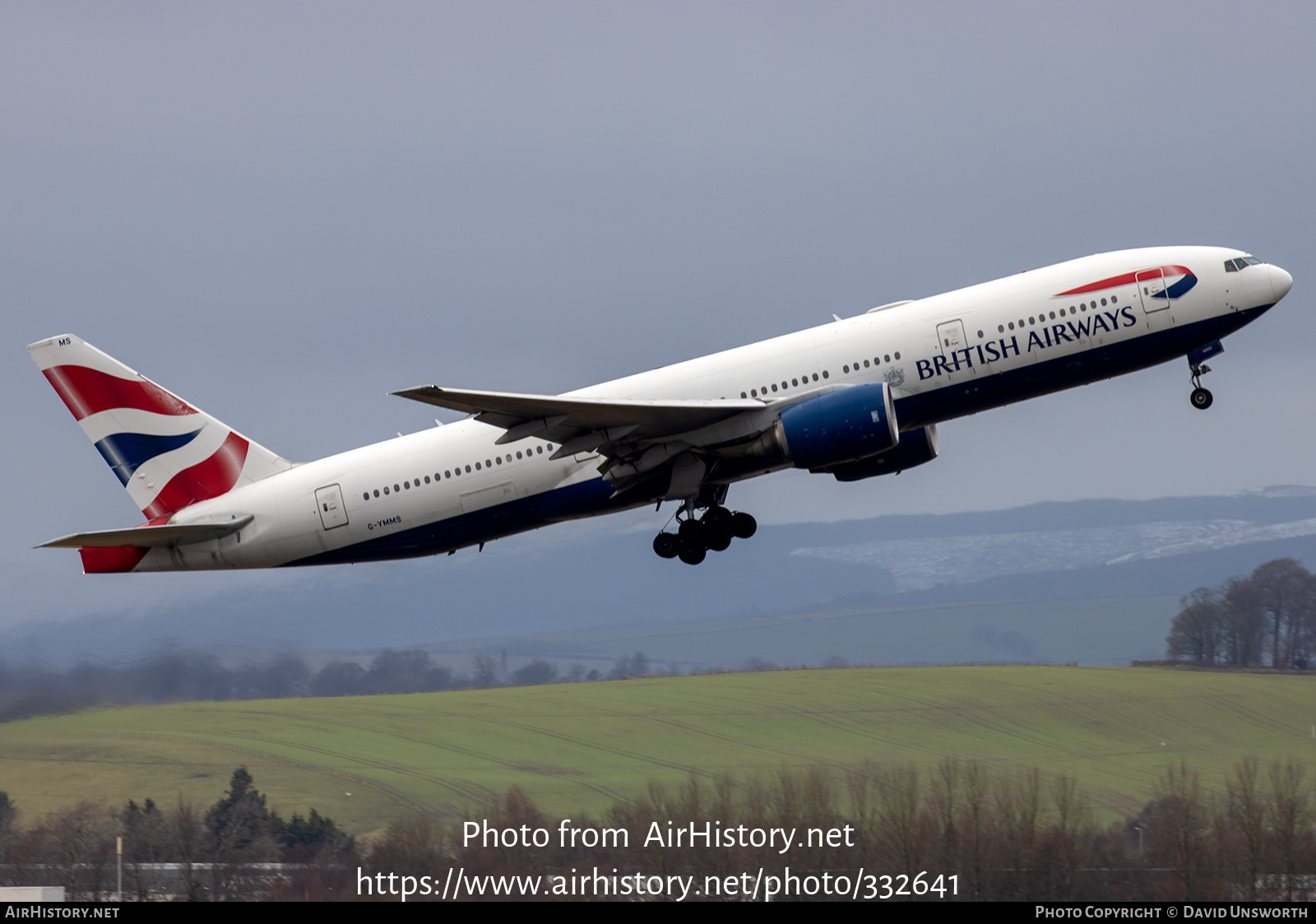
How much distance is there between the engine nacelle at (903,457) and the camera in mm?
39938

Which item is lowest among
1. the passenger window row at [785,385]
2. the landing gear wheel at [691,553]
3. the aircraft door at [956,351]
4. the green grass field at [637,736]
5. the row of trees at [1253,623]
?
the green grass field at [637,736]

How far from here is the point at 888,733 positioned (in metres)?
74.1

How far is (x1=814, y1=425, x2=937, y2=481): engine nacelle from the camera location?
39938mm

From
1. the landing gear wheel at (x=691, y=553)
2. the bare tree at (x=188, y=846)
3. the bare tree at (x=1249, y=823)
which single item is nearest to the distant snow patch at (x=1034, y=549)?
the bare tree at (x=1249, y=823)

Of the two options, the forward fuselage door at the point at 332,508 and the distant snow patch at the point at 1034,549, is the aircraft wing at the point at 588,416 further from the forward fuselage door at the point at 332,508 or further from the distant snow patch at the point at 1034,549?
the distant snow patch at the point at 1034,549

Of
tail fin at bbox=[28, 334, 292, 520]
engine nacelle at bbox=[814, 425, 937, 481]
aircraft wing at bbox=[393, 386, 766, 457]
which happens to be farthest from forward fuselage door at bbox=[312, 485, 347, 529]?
engine nacelle at bbox=[814, 425, 937, 481]

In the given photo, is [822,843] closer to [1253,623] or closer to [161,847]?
[161,847]

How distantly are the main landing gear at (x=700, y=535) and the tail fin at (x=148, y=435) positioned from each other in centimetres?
1069

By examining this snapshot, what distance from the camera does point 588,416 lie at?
3591 centimetres

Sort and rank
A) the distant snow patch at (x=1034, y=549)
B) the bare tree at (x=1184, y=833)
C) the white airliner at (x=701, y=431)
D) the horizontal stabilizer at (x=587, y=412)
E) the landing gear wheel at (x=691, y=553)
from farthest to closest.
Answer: the distant snow patch at (x=1034, y=549)
the bare tree at (x=1184, y=833)
the landing gear wheel at (x=691, y=553)
the white airliner at (x=701, y=431)
the horizontal stabilizer at (x=587, y=412)

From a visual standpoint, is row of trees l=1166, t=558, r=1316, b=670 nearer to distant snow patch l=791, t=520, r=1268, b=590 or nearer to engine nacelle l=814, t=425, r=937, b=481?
distant snow patch l=791, t=520, r=1268, b=590

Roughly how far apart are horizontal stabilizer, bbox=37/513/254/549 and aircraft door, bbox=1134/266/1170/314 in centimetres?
2315

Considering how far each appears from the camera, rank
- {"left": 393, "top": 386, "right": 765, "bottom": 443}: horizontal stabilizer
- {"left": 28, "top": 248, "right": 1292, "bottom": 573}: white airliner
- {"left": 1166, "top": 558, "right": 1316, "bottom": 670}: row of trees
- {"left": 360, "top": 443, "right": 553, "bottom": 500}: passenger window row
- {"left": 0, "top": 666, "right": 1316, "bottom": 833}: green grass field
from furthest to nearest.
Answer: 1. {"left": 1166, "top": 558, "right": 1316, "bottom": 670}: row of trees
2. {"left": 0, "top": 666, "right": 1316, "bottom": 833}: green grass field
3. {"left": 360, "top": 443, "right": 553, "bottom": 500}: passenger window row
4. {"left": 28, "top": 248, "right": 1292, "bottom": 573}: white airliner
5. {"left": 393, "top": 386, "right": 765, "bottom": 443}: horizontal stabilizer

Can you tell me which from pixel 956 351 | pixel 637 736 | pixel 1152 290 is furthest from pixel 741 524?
pixel 637 736
